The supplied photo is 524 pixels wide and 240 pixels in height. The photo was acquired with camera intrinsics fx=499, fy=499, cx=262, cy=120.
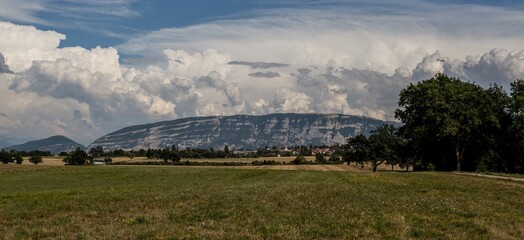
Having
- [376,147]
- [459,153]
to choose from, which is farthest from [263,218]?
[376,147]

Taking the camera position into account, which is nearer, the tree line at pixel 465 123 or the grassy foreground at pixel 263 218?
the grassy foreground at pixel 263 218

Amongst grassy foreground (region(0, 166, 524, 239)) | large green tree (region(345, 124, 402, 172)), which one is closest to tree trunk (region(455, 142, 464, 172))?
large green tree (region(345, 124, 402, 172))

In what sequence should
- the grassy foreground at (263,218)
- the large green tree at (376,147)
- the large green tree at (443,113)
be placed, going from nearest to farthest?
the grassy foreground at (263,218) < the large green tree at (443,113) < the large green tree at (376,147)

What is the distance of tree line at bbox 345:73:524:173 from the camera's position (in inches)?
3578

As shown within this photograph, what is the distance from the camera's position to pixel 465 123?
90.8 metres

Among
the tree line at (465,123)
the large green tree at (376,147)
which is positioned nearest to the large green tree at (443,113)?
the tree line at (465,123)

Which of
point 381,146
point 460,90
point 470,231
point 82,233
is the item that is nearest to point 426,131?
point 460,90

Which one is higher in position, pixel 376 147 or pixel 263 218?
pixel 376 147

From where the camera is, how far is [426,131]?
94562mm

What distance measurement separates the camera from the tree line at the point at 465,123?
90.9 m

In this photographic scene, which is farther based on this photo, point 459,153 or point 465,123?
point 459,153

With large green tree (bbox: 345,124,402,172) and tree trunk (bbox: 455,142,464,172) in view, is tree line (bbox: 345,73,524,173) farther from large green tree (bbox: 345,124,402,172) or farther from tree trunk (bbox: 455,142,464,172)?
large green tree (bbox: 345,124,402,172)

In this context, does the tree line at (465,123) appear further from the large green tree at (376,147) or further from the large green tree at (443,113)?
the large green tree at (376,147)

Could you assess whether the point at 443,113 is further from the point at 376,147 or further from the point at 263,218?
the point at 263,218
